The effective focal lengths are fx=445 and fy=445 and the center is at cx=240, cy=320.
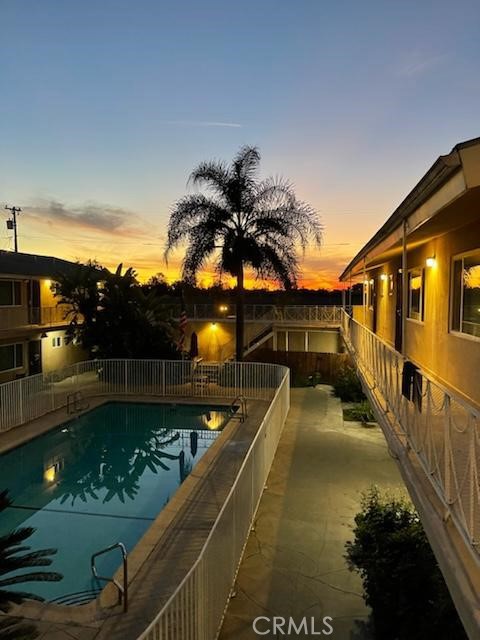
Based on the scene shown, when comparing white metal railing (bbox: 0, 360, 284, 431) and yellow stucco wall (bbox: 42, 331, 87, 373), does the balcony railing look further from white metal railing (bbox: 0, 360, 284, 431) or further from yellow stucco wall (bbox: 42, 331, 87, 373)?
white metal railing (bbox: 0, 360, 284, 431)

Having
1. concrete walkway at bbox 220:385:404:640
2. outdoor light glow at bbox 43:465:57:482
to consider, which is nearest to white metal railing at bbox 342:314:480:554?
concrete walkway at bbox 220:385:404:640

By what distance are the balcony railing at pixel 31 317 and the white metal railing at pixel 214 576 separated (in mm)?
15222

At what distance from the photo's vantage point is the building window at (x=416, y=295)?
31.7 feet

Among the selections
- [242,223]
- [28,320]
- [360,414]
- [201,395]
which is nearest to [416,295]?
[360,414]

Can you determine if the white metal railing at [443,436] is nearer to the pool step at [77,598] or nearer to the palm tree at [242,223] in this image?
the pool step at [77,598]

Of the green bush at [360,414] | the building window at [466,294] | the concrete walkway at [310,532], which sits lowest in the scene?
the concrete walkway at [310,532]

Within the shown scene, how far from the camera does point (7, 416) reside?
13953 mm

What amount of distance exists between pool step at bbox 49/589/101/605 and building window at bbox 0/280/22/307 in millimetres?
16726

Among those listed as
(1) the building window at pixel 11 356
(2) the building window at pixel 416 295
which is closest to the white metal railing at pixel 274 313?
(1) the building window at pixel 11 356

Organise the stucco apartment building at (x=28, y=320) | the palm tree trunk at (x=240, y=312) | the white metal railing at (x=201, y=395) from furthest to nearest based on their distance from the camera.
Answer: the palm tree trunk at (x=240, y=312) → the stucco apartment building at (x=28, y=320) → the white metal railing at (x=201, y=395)

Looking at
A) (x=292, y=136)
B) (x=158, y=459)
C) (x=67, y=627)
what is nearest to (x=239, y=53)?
(x=292, y=136)

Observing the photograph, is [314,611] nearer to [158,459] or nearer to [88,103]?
[158,459]

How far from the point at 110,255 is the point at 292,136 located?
1056 inches

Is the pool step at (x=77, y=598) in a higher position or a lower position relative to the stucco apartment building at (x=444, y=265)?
lower
